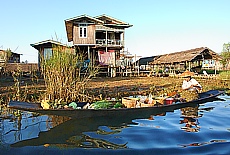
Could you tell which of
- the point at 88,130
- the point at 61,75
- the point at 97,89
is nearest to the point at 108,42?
the point at 97,89

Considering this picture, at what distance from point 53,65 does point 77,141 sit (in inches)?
117

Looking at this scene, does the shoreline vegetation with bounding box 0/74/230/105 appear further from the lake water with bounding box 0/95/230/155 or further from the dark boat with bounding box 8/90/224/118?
the dark boat with bounding box 8/90/224/118

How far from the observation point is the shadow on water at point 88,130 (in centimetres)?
461

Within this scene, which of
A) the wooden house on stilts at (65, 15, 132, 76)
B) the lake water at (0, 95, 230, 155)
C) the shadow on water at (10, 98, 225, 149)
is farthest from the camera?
the wooden house on stilts at (65, 15, 132, 76)

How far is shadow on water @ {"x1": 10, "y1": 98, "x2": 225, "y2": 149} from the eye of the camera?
182 inches

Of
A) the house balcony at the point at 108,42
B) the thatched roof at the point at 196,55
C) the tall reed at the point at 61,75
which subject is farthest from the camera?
the thatched roof at the point at 196,55

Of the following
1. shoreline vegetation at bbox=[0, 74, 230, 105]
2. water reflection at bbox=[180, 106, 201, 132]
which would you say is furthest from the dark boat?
shoreline vegetation at bbox=[0, 74, 230, 105]

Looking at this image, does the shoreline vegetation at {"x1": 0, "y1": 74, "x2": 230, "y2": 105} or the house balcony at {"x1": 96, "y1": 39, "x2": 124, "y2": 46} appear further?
the house balcony at {"x1": 96, "y1": 39, "x2": 124, "y2": 46}

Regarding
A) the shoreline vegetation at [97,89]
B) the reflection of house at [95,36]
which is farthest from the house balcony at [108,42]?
the shoreline vegetation at [97,89]

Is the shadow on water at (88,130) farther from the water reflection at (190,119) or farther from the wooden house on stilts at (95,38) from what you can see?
the wooden house on stilts at (95,38)

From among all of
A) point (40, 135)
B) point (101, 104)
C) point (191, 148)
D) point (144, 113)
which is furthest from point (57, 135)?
point (191, 148)

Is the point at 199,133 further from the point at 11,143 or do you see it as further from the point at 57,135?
the point at 11,143

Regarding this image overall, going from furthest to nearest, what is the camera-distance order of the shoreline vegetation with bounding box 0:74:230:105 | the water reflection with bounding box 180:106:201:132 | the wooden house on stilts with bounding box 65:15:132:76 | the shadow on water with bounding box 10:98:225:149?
the wooden house on stilts with bounding box 65:15:132:76 < the shoreline vegetation with bounding box 0:74:230:105 < the water reflection with bounding box 180:106:201:132 < the shadow on water with bounding box 10:98:225:149

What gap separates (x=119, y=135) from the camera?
520 centimetres
